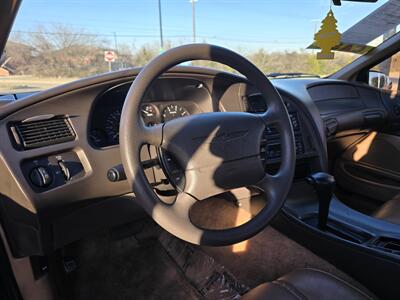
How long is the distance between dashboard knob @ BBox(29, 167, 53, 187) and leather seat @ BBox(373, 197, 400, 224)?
1361mm

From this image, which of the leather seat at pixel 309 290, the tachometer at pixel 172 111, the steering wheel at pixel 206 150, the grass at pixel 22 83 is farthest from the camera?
the tachometer at pixel 172 111

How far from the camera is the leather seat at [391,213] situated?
153 centimetres

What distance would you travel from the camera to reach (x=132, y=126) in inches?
36.6

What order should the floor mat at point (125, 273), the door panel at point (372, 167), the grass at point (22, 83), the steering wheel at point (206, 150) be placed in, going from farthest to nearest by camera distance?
the door panel at point (372, 167) → the floor mat at point (125, 273) → the grass at point (22, 83) → the steering wheel at point (206, 150)

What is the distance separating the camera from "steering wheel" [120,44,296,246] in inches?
36.4

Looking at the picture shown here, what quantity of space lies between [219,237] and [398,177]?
66.2 inches

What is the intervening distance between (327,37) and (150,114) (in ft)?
4.23

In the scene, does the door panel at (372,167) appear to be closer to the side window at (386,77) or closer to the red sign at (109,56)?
the side window at (386,77)

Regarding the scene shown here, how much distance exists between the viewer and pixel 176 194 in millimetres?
1038

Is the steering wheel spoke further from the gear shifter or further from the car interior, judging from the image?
the gear shifter

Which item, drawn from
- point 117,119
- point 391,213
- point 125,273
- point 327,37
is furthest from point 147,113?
point 327,37

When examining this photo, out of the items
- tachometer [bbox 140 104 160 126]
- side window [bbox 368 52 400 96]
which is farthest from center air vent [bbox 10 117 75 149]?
side window [bbox 368 52 400 96]

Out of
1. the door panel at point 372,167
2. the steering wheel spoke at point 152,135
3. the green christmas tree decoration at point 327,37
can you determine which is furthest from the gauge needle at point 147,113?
the door panel at point 372,167

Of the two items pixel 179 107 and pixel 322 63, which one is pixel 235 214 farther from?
pixel 322 63
